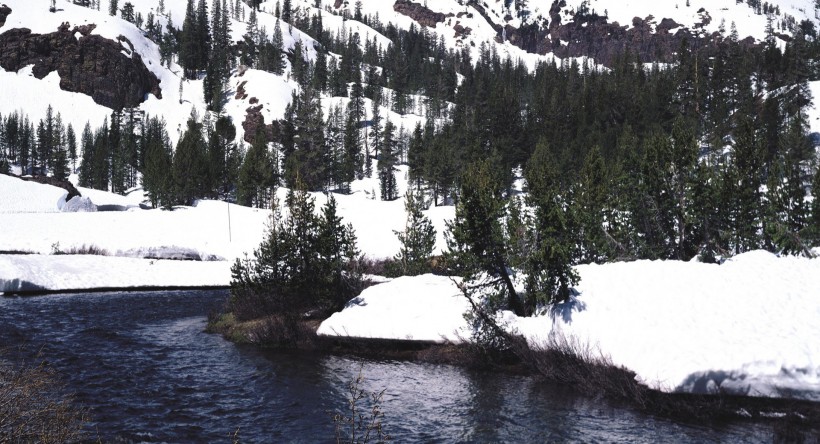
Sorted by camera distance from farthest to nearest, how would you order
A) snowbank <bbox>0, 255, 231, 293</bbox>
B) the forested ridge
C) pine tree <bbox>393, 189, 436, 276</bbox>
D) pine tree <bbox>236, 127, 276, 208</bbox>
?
pine tree <bbox>236, 127, 276, 208</bbox>
snowbank <bbox>0, 255, 231, 293</bbox>
pine tree <bbox>393, 189, 436, 276</bbox>
the forested ridge

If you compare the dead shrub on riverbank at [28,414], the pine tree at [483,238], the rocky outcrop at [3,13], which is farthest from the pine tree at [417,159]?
the rocky outcrop at [3,13]

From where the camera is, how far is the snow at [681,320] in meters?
18.9

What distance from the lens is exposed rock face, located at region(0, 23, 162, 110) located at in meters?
169

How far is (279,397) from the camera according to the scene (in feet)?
68.4

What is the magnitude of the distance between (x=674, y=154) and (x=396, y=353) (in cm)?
2184

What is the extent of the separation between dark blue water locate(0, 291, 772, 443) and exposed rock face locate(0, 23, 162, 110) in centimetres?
16178

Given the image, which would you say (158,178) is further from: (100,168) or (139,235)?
(100,168)

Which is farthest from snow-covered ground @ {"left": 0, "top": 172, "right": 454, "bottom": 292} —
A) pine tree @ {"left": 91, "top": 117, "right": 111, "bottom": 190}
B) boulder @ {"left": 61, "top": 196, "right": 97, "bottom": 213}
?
pine tree @ {"left": 91, "top": 117, "right": 111, "bottom": 190}

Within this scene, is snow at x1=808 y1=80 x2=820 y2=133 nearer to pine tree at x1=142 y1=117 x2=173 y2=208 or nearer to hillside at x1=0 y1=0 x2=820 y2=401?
hillside at x1=0 y1=0 x2=820 y2=401

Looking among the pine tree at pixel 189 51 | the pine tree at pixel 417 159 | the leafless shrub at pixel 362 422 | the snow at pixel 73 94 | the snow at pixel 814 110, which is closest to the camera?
the leafless shrub at pixel 362 422

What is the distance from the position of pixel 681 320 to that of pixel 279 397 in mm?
16488

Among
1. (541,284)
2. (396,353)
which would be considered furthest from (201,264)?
(541,284)

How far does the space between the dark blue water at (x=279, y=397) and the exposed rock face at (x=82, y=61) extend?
162m

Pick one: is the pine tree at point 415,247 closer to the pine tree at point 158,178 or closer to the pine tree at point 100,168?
the pine tree at point 158,178
